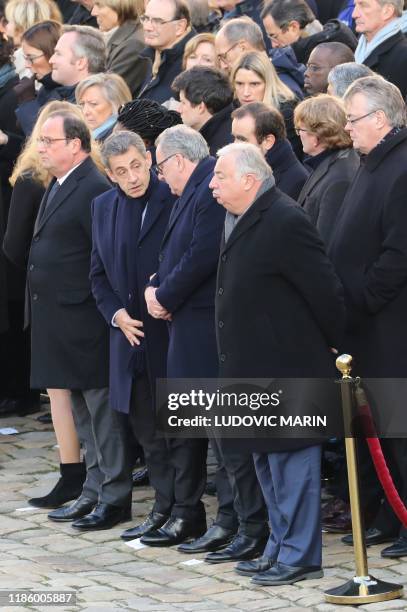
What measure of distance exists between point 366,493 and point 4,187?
4.26 metres

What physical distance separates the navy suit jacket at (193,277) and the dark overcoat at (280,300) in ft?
1.63

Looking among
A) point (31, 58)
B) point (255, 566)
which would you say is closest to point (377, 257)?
point (255, 566)

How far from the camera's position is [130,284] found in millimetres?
8273

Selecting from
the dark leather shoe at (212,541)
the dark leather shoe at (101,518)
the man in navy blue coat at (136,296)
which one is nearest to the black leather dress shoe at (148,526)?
the man in navy blue coat at (136,296)

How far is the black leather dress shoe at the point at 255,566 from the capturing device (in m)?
7.39

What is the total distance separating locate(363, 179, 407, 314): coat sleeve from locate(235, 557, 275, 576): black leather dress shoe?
1.33m

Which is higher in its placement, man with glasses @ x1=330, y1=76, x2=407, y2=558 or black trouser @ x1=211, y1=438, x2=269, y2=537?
man with glasses @ x1=330, y1=76, x2=407, y2=558

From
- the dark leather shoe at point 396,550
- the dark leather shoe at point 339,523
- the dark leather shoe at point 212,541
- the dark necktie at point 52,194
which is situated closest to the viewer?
the dark leather shoe at point 396,550

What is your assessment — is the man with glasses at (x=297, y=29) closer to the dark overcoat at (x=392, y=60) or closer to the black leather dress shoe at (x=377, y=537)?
the dark overcoat at (x=392, y=60)

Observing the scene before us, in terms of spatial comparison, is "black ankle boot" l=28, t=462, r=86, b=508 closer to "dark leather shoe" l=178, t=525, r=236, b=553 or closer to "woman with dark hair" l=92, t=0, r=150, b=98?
"dark leather shoe" l=178, t=525, r=236, b=553

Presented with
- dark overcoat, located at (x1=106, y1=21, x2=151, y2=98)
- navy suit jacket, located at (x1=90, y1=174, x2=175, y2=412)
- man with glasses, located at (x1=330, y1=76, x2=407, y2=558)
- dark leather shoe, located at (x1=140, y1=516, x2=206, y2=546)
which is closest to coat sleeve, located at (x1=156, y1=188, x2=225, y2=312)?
navy suit jacket, located at (x1=90, y1=174, x2=175, y2=412)

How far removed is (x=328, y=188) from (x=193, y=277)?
0.84 meters

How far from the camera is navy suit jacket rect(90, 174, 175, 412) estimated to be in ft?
27.0

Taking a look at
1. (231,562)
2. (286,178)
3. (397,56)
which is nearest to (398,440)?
(231,562)
